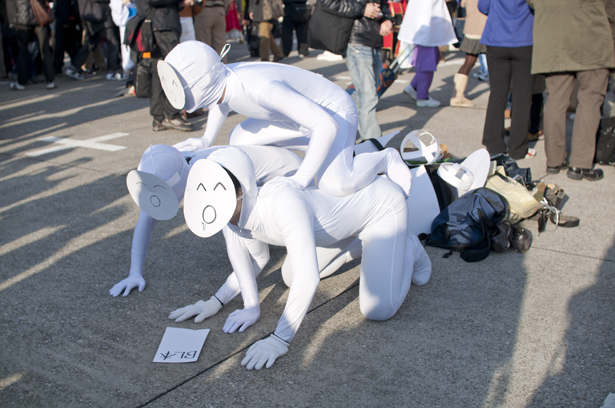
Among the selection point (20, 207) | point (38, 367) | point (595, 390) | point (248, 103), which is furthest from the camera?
point (20, 207)

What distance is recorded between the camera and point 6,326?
2885mm

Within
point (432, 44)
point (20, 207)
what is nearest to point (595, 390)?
point (20, 207)

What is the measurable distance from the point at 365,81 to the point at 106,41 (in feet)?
22.8

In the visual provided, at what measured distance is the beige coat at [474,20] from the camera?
23.0ft

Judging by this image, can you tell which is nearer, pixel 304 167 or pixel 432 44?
pixel 304 167

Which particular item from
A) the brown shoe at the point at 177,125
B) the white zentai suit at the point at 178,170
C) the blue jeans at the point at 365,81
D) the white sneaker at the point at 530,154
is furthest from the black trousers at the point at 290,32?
the white zentai suit at the point at 178,170

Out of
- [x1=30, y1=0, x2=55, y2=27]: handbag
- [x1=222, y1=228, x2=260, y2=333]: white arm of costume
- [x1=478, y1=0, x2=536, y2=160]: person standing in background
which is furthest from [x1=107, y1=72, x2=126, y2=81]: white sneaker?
[x1=222, y1=228, x2=260, y2=333]: white arm of costume

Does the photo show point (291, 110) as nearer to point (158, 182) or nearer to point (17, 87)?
point (158, 182)

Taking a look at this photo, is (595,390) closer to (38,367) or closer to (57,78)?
(38,367)

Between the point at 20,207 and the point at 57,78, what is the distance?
25.2 ft

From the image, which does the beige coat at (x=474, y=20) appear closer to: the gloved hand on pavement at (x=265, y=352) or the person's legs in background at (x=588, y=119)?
the person's legs in background at (x=588, y=119)

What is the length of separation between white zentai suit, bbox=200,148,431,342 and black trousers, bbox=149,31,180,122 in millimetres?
4051

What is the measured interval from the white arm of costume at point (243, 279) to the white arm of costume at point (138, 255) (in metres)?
0.60

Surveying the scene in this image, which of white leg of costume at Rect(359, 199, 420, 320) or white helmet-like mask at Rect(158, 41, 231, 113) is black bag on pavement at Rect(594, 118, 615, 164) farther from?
white helmet-like mask at Rect(158, 41, 231, 113)
